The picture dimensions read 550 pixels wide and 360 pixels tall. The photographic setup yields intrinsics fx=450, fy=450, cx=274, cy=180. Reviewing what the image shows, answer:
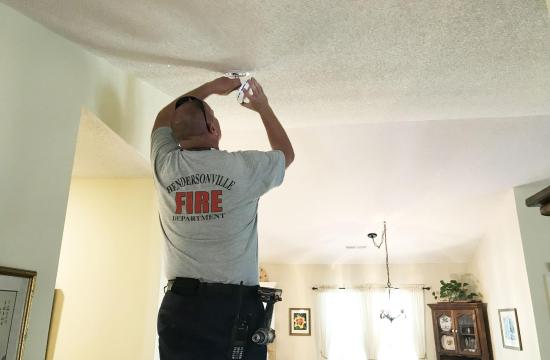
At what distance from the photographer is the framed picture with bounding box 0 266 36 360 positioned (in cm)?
126

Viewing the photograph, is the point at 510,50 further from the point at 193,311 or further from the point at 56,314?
the point at 56,314

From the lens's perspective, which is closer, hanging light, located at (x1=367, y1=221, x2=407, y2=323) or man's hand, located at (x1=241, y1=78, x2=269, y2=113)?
man's hand, located at (x1=241, y1=78, x2=269, y2=113)

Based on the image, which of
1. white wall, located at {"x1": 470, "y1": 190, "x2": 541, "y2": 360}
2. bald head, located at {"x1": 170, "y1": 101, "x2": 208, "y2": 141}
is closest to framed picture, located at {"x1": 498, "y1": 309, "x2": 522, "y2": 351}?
white wall, located at {"x1": 470, "y1": 190, "x2": 541, "y2": 360}

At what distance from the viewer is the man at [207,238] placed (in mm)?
1163

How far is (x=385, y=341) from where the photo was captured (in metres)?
7.30

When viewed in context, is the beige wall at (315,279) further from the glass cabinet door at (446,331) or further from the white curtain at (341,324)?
the glass cabinet door at (446,331)

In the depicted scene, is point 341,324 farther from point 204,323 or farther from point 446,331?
point 204,323

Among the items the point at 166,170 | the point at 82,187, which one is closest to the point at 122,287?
the point at 82,187

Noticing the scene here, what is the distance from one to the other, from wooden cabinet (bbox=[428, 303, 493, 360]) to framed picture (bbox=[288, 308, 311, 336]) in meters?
2.02

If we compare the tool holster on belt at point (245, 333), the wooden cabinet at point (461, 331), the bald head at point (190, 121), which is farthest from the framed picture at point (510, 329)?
the bald head at point (190, 121)

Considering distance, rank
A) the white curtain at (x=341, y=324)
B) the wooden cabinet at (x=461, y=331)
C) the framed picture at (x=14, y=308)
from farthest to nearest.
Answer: the white curtain at (x=341, y=324)
the wooden cabinet at (x=461, y=331)
the framed picture at (x=14, y=308)

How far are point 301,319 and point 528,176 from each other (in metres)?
4.39

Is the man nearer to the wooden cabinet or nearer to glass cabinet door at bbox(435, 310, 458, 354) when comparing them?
the wooden cabinet

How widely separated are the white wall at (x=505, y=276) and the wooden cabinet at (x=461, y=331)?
0.42 feet
